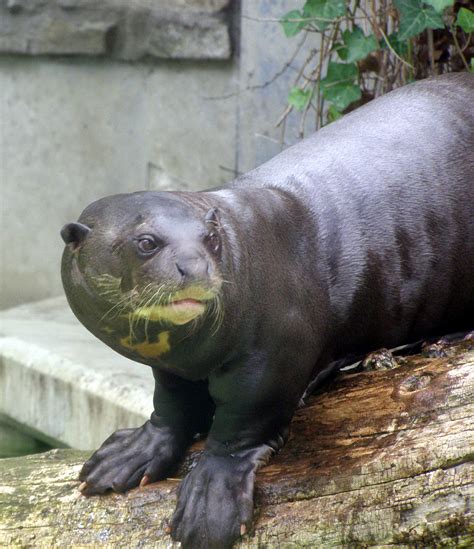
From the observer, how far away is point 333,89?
4.82 metres

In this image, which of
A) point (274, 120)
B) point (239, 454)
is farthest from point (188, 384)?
point (274, 120)

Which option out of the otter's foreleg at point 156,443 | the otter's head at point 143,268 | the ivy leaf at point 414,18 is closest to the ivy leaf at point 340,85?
the ivy leaf at point 414,18

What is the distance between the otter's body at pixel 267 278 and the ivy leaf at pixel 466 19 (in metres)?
0.77

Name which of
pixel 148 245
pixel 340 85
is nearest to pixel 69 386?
pixel 340 85

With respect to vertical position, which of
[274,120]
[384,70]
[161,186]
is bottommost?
[161,186]

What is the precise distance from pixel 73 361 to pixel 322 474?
2.76 meters

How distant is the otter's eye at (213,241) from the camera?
2729 mm

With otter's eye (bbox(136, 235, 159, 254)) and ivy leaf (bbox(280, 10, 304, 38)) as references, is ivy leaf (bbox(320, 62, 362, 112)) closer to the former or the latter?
ivy leaf (bbox(280, 10, 304, 38))

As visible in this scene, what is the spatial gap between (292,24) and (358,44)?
33cm

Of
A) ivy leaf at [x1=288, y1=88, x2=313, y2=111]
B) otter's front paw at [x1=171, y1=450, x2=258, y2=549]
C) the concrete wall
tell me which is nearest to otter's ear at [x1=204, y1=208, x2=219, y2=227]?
otter's front paw at [x1=171, y1=450, x2=258, y2=549]

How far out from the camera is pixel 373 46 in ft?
15.3

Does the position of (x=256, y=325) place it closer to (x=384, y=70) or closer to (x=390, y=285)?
(x=390, y=285)

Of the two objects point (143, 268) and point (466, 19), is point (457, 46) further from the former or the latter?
point (143, 268)

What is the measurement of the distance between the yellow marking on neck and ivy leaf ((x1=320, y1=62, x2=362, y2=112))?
2.26 meters
